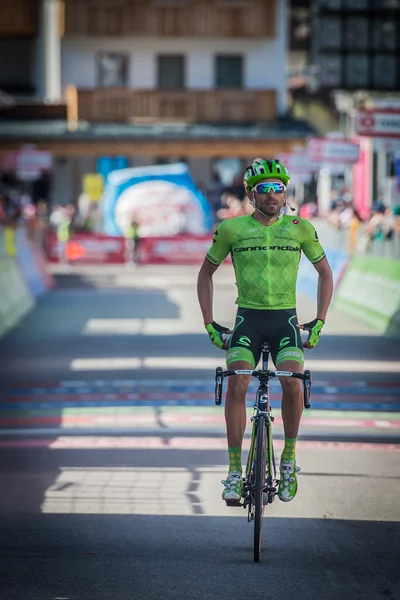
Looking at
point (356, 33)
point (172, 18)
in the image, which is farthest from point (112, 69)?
point (356, 33)

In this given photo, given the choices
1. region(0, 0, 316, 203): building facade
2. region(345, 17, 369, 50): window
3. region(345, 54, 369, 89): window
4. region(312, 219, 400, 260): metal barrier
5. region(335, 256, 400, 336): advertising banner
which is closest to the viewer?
region(335, 256, 400, 336): advertising banner

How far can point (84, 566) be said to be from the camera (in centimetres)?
739

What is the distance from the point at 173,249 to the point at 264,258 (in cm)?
3591

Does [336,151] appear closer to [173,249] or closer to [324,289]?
[173,249]

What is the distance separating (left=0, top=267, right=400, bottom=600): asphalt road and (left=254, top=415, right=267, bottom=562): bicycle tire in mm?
137

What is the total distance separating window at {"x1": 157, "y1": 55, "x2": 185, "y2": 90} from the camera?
5847 centimetres

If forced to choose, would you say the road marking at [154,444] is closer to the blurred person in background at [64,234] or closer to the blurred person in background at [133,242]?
the blurred person in background at [133,242]

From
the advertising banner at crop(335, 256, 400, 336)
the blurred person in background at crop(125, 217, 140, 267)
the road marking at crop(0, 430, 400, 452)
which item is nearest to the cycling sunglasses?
the road marking at crop(0, 430, 400, 452)

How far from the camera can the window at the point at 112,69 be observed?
58.2 meters

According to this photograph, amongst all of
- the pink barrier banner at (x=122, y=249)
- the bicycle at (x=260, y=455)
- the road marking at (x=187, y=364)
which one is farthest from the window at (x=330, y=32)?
the bicycle at (x=260, y=455)

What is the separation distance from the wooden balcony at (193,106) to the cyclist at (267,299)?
49.4 meters

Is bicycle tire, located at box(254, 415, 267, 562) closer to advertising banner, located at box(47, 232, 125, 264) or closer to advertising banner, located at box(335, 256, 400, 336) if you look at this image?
advertising banner, located at box(335, 256, 400, 336)

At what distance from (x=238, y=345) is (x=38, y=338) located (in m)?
13.0

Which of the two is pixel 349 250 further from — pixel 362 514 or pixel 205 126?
pixel 205 126
